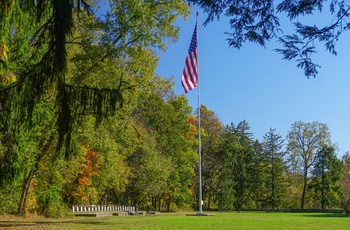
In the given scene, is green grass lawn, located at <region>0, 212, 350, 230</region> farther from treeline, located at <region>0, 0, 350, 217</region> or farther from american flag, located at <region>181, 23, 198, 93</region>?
american flag, located at <region>181, 23, 198, 93</region>

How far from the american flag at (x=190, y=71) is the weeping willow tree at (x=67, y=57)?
8.23 m

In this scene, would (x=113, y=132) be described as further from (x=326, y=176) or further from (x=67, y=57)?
(x=326, y=176)

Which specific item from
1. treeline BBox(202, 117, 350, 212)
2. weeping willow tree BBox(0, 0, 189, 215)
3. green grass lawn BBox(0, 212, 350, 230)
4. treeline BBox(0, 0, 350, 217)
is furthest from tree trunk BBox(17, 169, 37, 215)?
treeline BBox(202, 117, 350, 212)

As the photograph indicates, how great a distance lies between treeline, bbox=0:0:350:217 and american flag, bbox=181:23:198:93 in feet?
10.1

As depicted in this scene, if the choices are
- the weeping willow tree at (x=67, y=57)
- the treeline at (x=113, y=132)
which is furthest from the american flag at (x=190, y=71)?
the weeping willow tree at (x=67, y=57)

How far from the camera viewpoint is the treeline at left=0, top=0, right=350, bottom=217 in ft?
25.4

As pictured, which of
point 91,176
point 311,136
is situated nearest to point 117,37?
point 91,176

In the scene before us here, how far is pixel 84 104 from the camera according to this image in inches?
310

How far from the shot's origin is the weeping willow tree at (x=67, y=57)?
7.32 metres

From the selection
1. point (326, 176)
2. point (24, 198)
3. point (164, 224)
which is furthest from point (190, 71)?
point (326, 176)

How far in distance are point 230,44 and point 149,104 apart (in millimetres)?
41058

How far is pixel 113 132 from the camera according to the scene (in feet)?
107

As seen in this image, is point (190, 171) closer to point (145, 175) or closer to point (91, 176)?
point (145, 175)

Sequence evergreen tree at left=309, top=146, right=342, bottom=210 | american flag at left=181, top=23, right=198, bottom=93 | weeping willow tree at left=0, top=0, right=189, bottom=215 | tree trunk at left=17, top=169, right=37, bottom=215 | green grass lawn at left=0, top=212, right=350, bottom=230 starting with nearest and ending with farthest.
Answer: weeping willow tree at left=0, top=0, right=189, bottom=215
green grass lawn at left=0, top=212, right=350, bottom=230
tree trunk at left=17, top=169, right=37, bottom=215
american flag at left=181, top=23, right=198, bottom=93
evergreen tree at left=309, top=146, right=342, bottom=210
